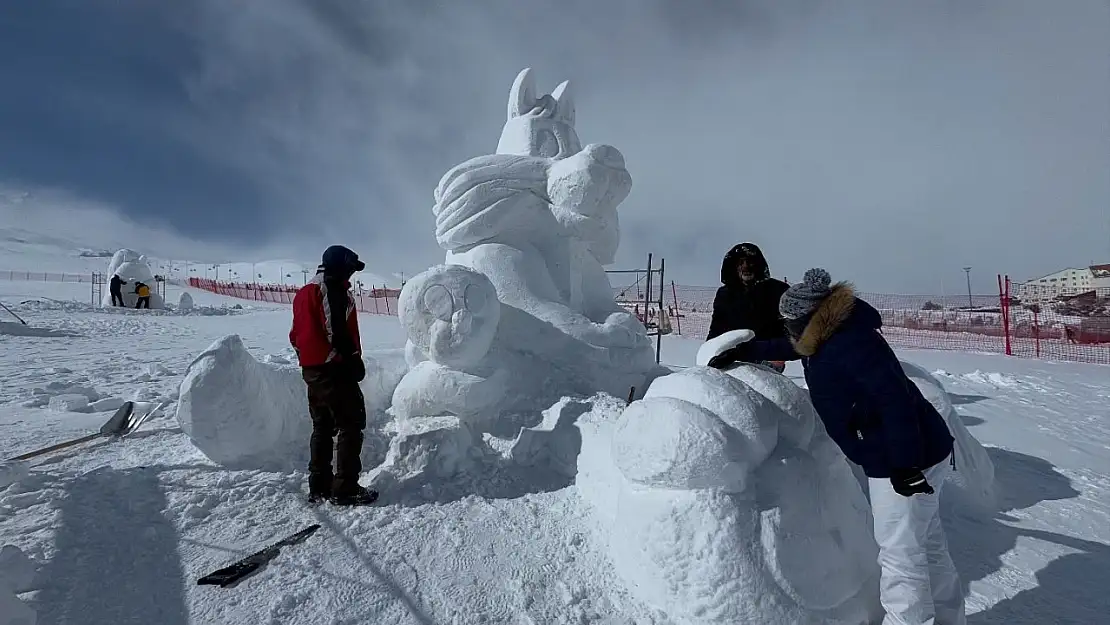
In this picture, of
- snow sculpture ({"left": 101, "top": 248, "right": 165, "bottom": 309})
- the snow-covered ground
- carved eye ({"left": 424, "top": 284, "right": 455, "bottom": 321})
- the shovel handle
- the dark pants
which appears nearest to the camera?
the snow-covered ground

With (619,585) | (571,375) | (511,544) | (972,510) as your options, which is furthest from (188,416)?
(972,510)

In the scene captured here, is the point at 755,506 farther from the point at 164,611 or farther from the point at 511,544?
the point at 164,611

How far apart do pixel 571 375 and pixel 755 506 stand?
1.57m

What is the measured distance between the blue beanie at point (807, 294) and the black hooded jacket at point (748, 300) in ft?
2.59

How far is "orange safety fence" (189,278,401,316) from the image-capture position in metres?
22.5

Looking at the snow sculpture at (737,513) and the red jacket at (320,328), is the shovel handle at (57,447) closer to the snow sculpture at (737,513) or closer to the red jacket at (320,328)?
the red jacket at (320,328)

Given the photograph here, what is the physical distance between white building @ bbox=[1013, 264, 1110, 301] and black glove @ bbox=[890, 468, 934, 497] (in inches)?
570

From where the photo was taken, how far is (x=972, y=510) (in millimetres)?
2891

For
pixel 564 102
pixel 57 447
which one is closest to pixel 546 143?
pixel 564 102

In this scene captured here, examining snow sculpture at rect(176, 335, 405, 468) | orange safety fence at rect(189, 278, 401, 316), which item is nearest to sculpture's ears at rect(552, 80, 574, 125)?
snow sculpture at rect(176, 335, 405, 468)

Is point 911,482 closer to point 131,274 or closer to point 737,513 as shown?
point 737,513

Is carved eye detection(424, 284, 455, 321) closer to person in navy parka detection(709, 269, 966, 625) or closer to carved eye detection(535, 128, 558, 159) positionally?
carved eye detection(535, 128, 558, 159)

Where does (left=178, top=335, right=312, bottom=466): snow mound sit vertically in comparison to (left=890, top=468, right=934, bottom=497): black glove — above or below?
above

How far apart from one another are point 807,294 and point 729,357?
0.52 meters
